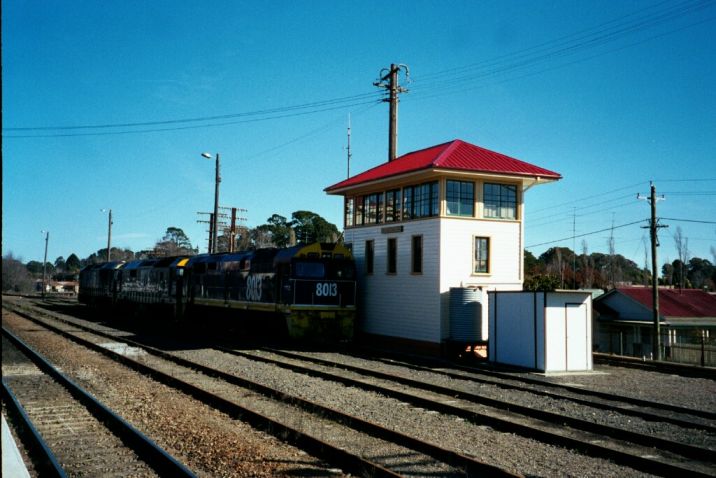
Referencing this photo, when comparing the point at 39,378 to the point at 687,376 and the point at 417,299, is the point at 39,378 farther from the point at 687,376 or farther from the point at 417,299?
the point at 687,376

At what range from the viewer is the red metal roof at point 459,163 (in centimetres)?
2067

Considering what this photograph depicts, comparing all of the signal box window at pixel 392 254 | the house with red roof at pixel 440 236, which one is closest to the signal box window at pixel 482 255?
the house with red roof at pixel 440 236

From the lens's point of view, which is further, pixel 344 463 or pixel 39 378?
pixel 39 378


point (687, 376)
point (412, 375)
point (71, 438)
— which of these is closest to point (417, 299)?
point (412, 375)

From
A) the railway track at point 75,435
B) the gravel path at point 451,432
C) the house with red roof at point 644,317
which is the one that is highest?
the house with red roof at point 644,317

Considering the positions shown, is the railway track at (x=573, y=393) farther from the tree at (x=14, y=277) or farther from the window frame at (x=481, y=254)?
the tree at (x=14, y=277)

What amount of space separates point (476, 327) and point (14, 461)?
15633 millimetres

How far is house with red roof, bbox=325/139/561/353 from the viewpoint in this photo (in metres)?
20.3

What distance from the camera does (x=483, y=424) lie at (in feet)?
33.3

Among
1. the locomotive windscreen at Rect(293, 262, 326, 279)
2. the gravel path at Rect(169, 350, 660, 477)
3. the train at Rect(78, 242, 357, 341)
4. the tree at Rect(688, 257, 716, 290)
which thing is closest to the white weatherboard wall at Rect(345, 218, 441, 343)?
the train at Rect(78, 242, 357, 341)

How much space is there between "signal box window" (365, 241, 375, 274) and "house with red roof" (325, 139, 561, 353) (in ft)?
0.62

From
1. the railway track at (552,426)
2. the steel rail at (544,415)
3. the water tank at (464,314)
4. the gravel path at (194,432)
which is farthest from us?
the water tank at (464,314)

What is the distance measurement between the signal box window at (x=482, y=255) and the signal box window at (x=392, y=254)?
120 inches

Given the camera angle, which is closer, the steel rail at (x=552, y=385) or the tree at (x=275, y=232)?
the steel rail at (x=552, y=385)
